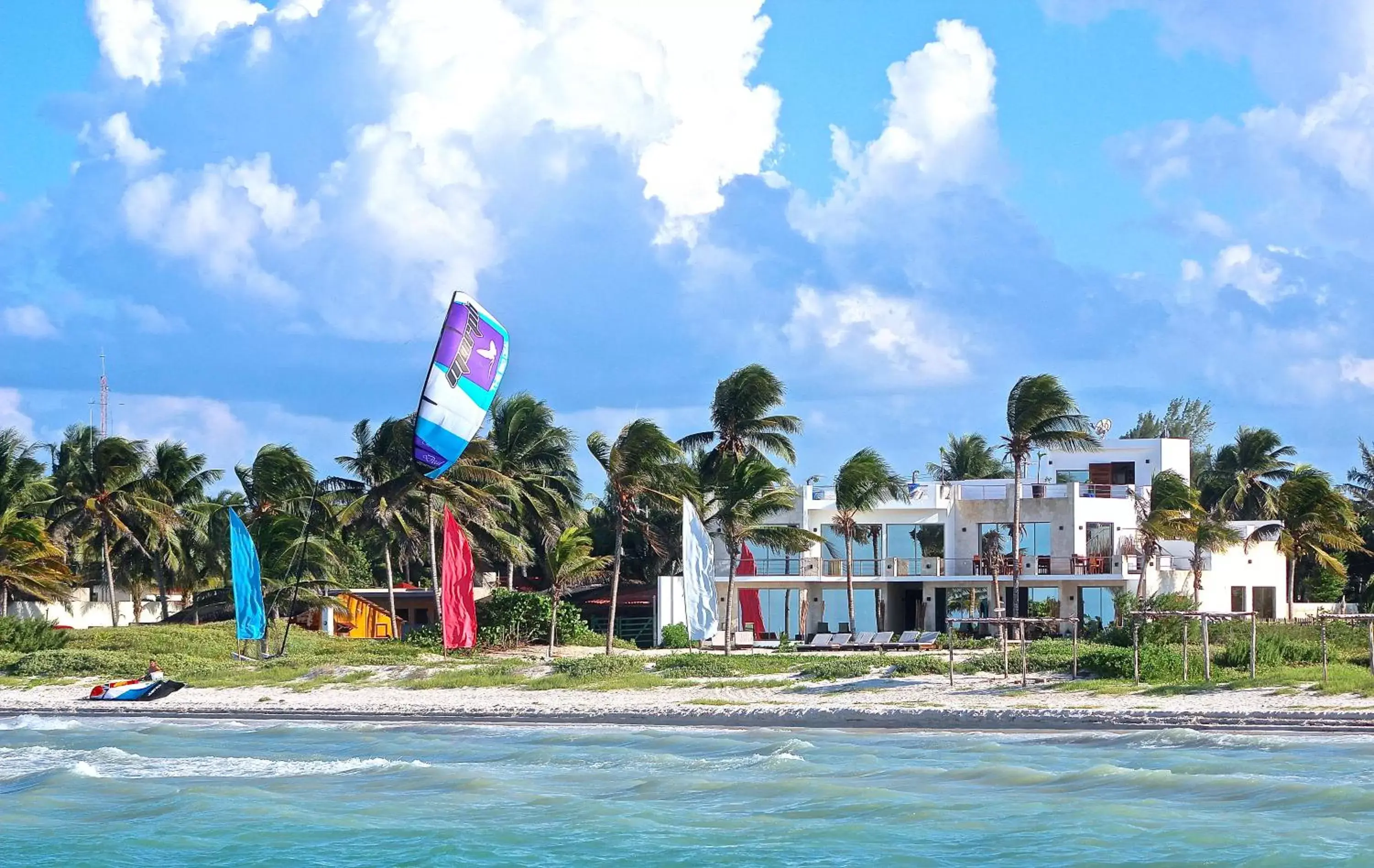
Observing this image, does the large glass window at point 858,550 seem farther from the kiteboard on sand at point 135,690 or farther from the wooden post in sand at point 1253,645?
the kiteboard on sand at point 135,690

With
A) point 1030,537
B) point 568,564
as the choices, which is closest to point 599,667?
point 568,564

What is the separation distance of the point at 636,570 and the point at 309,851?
3680 cm

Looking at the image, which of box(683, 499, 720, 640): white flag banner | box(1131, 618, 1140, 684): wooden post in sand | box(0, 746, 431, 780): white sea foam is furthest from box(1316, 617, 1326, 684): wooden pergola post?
box(0, 746, 431, 780): white sea foam

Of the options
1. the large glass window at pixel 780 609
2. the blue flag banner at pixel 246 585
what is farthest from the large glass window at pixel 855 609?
the blue flag banner at pixel 246 585

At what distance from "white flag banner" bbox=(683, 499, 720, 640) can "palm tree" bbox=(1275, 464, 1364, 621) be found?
1970 cm

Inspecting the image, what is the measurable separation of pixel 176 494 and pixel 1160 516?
101 feet

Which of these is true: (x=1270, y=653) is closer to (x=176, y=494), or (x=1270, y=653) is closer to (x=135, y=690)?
(x=135, y=690)

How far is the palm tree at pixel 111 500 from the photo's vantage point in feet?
152

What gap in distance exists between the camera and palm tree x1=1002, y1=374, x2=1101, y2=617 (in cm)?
4191

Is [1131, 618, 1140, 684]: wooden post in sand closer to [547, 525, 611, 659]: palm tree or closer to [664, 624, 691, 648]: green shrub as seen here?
[547, 525, 611, 659]: palm tree

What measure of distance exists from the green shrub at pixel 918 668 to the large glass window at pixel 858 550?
1258cm

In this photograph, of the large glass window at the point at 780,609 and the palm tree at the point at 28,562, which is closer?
the palm tree at the point at 28,562

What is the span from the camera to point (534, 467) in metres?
54.8

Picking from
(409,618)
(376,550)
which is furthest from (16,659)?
(376,550)
